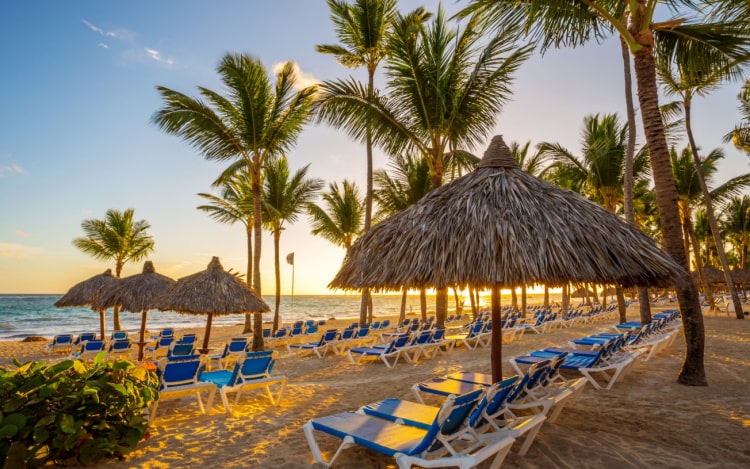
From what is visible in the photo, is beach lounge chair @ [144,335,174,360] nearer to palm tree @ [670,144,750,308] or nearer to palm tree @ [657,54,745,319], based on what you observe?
palm tree @ [657,54,745,319]

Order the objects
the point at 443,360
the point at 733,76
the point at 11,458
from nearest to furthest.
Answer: the point at 11,458 < the point at 733,76 < the point at 443,360

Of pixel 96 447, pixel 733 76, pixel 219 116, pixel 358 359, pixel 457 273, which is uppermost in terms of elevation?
pixel 219 116

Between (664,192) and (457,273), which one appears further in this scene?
(664,192)

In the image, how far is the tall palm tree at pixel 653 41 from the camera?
19.9 feet

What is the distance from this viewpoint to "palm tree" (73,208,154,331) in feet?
68.2

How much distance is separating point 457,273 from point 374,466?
79.0 inches

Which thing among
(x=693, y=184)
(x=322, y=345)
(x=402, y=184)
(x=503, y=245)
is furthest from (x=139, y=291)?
(x=693, y=184)

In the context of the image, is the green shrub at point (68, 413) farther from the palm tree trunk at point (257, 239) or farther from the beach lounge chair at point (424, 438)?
the palm tree trunk at point (257, 239)

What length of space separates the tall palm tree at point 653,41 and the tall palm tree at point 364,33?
25.7 feet

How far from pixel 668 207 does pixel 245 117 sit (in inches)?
433

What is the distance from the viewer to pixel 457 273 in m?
4.11

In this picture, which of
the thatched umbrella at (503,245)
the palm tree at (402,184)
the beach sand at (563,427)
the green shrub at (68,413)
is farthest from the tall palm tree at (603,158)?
the green shrub at (68,413)

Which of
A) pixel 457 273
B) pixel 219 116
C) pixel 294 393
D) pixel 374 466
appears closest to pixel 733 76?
pixel 457 273

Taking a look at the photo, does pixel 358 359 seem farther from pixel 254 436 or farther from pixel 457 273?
pixel 457 273
